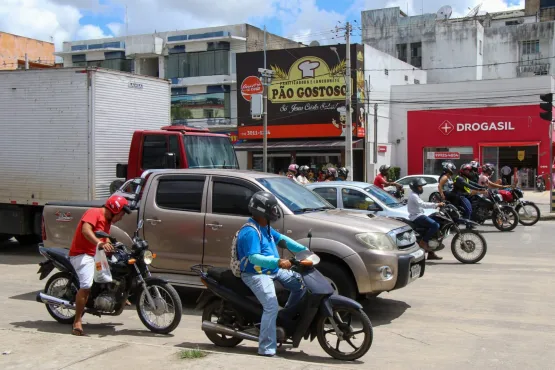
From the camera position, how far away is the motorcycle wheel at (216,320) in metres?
6.13

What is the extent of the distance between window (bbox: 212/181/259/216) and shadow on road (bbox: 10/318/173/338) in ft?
5.96

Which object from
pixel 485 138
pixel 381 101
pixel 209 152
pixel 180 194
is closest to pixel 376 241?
pixel 180 194

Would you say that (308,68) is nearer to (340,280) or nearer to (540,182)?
(540,182)

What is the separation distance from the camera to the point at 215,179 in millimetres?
8125

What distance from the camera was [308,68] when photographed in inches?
1547

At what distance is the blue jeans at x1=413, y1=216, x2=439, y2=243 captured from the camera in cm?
1097

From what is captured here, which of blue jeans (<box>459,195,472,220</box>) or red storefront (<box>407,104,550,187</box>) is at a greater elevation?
red storefront (<box>407,104,550,187</box>)

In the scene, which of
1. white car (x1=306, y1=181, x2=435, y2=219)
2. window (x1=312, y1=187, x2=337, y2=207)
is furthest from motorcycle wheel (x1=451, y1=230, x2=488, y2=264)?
window (x1=312, y1=187, x2=337, y2=207)

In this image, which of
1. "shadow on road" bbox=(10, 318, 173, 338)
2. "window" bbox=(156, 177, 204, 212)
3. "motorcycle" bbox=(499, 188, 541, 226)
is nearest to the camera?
"shadow on road" bbox=(10, 318, 173, 338)

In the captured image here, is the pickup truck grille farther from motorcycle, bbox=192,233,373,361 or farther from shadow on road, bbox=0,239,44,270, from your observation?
shadow on road, bbox=0,239,44,270

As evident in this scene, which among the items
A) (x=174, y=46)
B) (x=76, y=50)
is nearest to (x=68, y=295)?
(x=174, y=46)

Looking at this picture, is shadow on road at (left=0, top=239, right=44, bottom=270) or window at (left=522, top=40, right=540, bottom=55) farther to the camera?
window at (left=522, top=40, right=540, bottom=55)

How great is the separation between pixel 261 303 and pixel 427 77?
49.7 meters

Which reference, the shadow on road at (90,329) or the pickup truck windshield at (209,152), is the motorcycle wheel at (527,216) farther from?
the shadow on road at (90,329)
